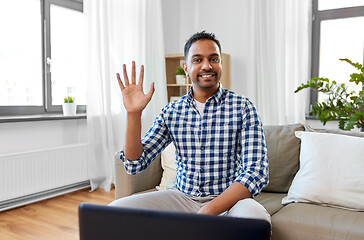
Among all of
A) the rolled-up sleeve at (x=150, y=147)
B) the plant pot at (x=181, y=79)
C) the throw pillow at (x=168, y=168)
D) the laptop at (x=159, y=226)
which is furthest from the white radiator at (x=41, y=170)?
the laptop at (x=159, y=226)

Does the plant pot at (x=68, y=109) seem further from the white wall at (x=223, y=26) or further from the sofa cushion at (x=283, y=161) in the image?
the sofa cushion at (x=283, y=161)

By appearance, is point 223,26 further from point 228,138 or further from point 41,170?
point 228,138

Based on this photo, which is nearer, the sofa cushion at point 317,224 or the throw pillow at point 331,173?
the sofa cushion at point 317,224

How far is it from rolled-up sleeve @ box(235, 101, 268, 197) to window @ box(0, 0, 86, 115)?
7.58 ft

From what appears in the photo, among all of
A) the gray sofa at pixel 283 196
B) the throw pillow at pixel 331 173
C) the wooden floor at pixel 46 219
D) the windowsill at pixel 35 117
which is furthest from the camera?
the windowsill at pixel 35 117

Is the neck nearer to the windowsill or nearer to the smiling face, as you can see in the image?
the smiling face

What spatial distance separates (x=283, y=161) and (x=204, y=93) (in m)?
0.71

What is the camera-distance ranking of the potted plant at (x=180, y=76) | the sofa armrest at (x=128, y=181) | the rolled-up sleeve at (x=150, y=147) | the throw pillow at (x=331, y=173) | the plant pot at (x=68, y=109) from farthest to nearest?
the potted plant at (x=180, y=76) → the plant pot at (x=68, y=109) → the sofa armrest at (x=128, y=181) → the throw pillow at (x=331, y=173) → the rolled-up sleeve at (x=150, y=147)

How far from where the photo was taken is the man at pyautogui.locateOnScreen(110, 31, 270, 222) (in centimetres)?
120

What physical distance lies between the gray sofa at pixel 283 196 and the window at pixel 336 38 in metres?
1.93

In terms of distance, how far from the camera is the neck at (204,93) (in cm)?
140

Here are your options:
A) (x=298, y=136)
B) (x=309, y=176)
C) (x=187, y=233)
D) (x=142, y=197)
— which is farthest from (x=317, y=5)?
(x=187, y=233)

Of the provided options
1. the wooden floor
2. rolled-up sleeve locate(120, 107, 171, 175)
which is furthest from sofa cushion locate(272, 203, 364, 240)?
the wooden floor

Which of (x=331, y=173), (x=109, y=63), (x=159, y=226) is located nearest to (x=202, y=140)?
(x=331, y=173)
